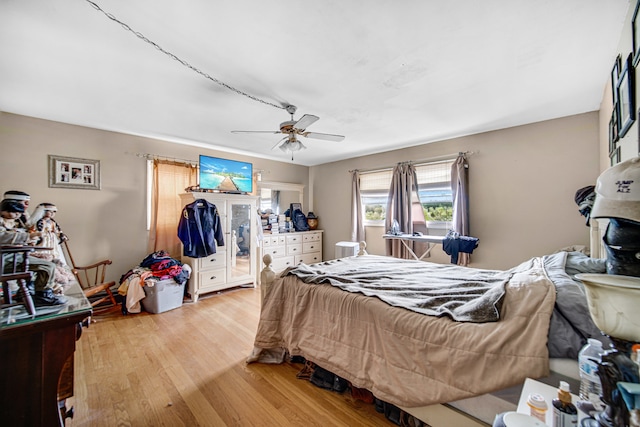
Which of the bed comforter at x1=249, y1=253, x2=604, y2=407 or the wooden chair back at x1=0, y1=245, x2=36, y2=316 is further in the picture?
the bed comforter at x1=249, y1=253, x2=604, y2=407

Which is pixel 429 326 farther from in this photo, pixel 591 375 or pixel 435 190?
pixel 435 190

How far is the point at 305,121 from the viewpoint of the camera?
7.21 ft

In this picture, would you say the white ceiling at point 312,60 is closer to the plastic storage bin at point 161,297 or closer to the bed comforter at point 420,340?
the bed comforter at point 420,340

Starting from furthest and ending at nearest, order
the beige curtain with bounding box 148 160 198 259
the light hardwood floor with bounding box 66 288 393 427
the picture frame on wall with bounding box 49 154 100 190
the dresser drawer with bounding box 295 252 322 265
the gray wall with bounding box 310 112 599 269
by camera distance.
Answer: the dresser drawer with bounding box 295 252 322 265, the beige curtain with bounding box 148 160 198 259, the picture frame on wall with bounding box 49 154 100 190, the gray wall with bounding box 310 112 599 269, the light hardwood floor with bounding box 66 288 393 427

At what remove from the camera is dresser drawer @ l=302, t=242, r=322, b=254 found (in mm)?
5208

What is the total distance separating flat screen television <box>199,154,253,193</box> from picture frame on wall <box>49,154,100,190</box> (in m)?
1.23

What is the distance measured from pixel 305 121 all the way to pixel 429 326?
179 cm

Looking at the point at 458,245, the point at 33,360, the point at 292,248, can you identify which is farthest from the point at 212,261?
the point at 458,245

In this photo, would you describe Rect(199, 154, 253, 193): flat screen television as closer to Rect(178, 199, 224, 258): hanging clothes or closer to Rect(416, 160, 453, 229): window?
Rect(178, 199, 224, 258): hanging clothes

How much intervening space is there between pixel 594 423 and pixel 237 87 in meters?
2.63

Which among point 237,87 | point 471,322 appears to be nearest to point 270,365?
point 471,322

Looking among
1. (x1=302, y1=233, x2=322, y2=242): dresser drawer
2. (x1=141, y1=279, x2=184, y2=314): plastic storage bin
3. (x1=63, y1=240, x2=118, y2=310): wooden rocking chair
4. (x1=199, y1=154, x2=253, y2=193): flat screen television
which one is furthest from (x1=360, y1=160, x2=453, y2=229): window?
(x1=63, y1=240, x2=118, y2=310): wooden rocking chair

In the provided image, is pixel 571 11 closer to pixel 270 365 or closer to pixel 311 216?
pixel 270 365

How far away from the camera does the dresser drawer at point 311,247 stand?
5208 millimetres
